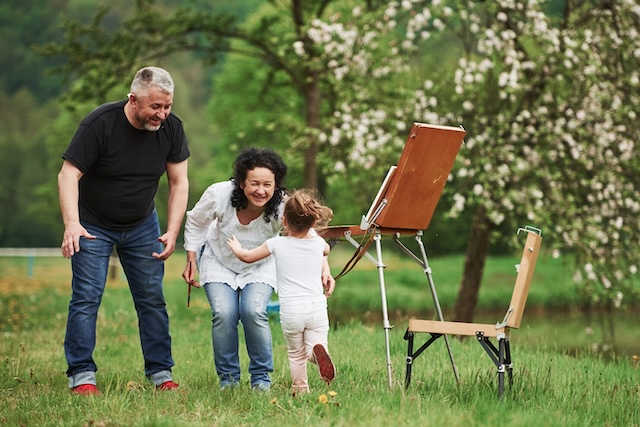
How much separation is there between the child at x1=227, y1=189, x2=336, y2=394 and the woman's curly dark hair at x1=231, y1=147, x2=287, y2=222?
1.00ft

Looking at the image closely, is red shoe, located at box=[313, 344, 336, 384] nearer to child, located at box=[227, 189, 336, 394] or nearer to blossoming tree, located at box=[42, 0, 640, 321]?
child, located at box=[227, 189, 336, 394]

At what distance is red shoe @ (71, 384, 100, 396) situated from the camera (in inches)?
242

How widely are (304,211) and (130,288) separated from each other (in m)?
1.46

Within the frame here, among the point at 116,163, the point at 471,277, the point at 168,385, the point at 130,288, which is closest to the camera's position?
the point at 116,163

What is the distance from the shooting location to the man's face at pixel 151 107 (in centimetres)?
598

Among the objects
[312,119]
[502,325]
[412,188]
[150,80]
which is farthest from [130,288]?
[312,119]

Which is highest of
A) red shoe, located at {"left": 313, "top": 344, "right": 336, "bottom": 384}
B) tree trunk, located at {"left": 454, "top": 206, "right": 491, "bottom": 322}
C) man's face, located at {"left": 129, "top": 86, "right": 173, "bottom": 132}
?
man's face, located at {"left": 129, "top": 86, "right": 173, "bottom": 132}

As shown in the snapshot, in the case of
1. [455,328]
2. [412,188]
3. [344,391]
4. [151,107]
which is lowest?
[344,391]

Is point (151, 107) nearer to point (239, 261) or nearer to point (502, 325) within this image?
point (239, 261)

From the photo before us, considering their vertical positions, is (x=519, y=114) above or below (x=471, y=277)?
above

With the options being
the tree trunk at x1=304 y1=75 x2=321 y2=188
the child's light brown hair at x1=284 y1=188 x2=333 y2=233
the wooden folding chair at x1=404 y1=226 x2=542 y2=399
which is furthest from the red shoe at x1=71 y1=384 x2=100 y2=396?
the tree trunk at x1=304 y1=75 x2=321 y2=188

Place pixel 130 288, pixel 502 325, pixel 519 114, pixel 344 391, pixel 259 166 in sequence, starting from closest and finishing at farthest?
pixel 502 325 → pixel 344 391 → pixel 259 166 → pixel 130 288 → pixel 519 114

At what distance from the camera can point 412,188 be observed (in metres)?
6.00

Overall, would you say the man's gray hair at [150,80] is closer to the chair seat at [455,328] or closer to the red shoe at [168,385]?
the red shoe at [168,385]
